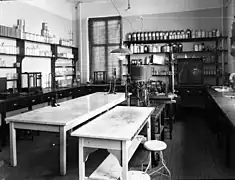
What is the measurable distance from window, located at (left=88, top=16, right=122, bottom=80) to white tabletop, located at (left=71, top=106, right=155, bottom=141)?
186 inches

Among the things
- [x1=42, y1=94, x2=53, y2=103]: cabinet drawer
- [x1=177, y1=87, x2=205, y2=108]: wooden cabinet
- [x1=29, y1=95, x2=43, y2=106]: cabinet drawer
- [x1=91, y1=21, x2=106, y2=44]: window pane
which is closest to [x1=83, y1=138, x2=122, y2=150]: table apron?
[x1=29, y1=95, x2=43, y2=106]: cabinet drawer

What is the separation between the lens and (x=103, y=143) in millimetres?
2469

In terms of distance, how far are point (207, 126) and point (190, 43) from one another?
2.78m

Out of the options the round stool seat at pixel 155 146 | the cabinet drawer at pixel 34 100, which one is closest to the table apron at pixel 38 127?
the round stool seat at pixel 155 146

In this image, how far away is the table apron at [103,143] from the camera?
245cm

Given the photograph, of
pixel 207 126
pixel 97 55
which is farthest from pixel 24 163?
pixel 97 55

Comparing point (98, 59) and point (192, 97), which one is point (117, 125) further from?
point (98, 59)

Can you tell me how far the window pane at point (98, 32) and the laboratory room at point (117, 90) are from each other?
3 centimetres

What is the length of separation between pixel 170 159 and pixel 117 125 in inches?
56.7

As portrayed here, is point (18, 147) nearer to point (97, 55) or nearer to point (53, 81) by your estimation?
point (53, 81)

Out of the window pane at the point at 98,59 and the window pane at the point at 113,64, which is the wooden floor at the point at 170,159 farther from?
the window pane at the point at 98,59

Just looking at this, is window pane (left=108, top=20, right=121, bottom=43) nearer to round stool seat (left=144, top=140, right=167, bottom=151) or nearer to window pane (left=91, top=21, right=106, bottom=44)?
window pane (left=91, top=21, right=106, bottom=44)

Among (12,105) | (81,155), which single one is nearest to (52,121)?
(81,155)

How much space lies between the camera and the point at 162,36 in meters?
7.53
